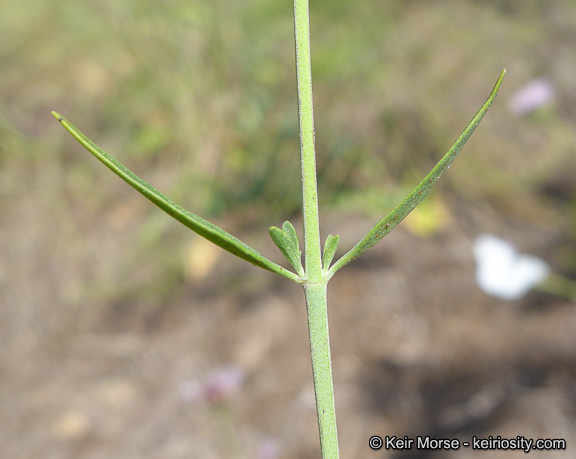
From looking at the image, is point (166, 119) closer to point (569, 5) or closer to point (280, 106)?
point (280, 106)

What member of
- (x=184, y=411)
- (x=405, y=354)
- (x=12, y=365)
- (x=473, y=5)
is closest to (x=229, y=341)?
(x=184, y=411)

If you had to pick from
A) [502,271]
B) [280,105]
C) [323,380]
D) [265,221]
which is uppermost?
[280,105]

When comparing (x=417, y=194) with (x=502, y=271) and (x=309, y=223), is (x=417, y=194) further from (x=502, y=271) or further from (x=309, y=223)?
(x=502, y=271)

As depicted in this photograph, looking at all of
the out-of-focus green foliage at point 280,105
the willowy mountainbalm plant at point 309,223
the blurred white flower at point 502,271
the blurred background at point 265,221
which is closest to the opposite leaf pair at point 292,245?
the willowy mountainbalm plant at point 309,223

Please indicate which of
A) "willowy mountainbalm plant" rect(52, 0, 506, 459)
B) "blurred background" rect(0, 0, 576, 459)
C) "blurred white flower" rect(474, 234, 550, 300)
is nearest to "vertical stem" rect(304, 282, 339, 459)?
"willowy mountainbalm plant" rect(52, 0, 506, 459)

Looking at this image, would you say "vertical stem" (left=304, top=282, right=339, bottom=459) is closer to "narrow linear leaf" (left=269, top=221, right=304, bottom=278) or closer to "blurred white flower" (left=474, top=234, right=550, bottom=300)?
"narrow linear leaf" (left=269, top=221, right=304, bottom=278)

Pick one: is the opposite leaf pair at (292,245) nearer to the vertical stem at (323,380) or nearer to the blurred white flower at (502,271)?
the vertical stem at (323,380)

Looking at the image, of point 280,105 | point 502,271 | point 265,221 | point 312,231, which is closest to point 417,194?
point 312,231
